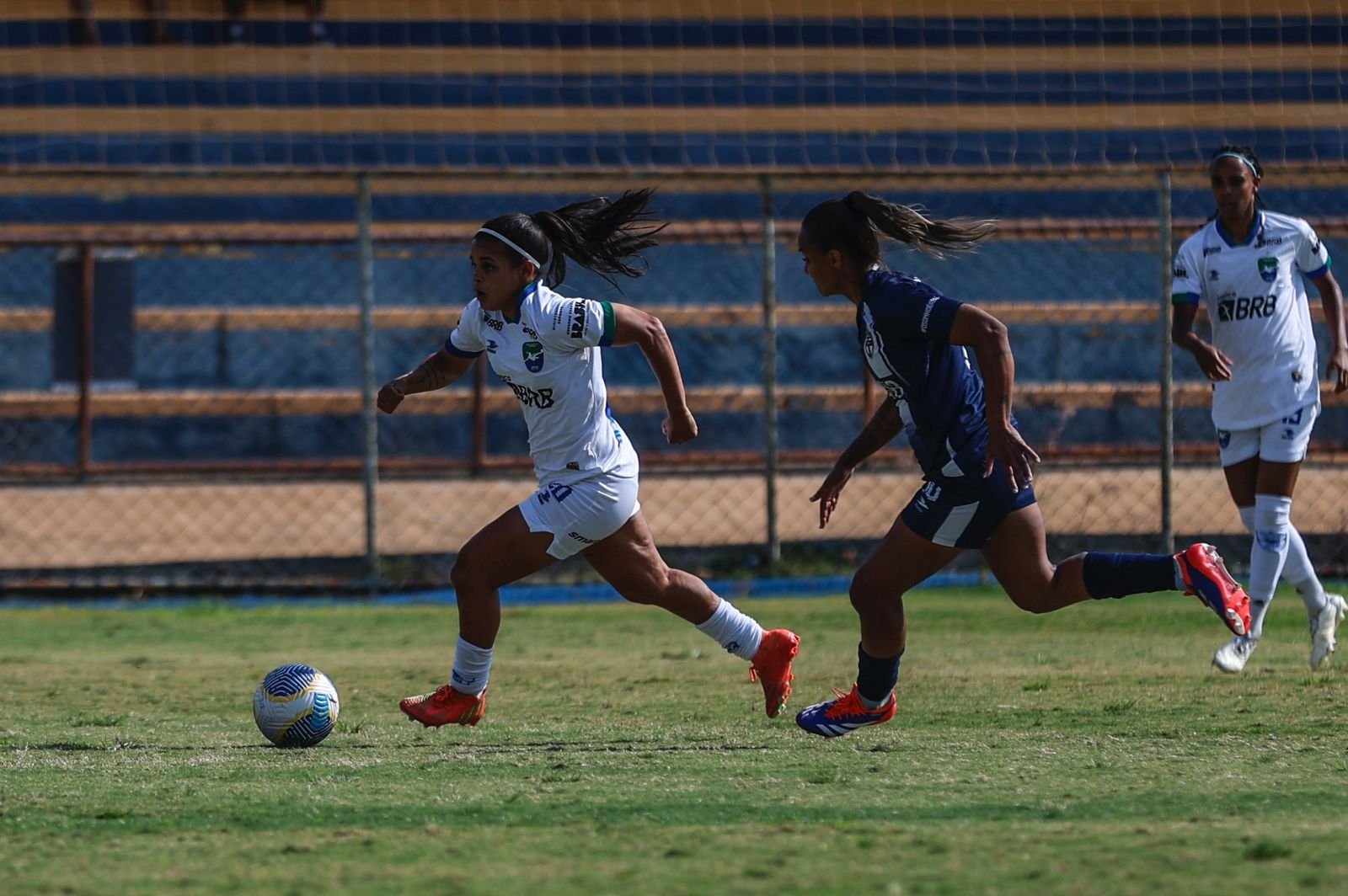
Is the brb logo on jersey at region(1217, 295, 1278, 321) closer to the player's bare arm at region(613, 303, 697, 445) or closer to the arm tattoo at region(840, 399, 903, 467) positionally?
the arm tattoo at region(840, 399, 903, 467)

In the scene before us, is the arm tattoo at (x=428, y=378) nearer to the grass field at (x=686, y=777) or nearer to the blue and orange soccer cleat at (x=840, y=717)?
the grass field at (x=686, y=777)

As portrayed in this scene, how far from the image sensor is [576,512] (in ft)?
18.1

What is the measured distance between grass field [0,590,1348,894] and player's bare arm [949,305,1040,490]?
892 mm

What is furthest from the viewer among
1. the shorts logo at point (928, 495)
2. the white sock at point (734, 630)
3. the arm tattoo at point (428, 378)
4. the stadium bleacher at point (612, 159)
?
the stadium bleacher at point (612, 159)

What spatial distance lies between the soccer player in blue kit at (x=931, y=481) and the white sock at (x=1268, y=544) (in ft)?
4.49

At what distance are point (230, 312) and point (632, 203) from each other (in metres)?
9.64

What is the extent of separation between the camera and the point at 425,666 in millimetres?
7672

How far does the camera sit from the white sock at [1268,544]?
6844 mm

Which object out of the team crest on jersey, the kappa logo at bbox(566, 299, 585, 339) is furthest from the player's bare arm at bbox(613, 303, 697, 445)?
the team crest on jersey

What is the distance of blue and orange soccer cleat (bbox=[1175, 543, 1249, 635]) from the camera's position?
5.55 meters

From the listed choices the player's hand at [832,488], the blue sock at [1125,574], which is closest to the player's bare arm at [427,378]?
the player's hand at [832,488]

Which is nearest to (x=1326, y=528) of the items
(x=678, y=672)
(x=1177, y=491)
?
(x=1177, y=491)

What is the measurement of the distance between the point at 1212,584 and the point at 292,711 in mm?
3026

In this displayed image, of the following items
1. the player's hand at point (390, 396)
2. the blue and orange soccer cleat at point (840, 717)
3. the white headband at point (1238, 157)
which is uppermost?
the white headband at point (1238, 157)
